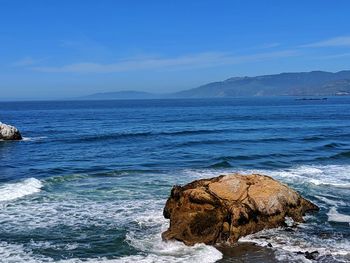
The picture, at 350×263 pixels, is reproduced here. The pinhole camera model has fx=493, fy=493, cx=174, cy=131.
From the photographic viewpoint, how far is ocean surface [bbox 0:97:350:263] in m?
20.8

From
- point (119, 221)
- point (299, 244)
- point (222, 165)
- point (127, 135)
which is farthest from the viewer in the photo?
point (127, 135)

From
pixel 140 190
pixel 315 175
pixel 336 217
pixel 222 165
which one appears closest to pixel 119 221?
pixel 140 190

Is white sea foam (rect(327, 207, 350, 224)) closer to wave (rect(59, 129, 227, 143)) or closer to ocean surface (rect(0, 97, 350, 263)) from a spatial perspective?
ocean surface (rect(0, 97, 350, 263))

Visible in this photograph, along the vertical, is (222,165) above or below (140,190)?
below

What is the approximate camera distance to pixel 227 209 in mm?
22781

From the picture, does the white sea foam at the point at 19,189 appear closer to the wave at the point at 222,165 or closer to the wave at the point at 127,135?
the wave at the point at 222,165

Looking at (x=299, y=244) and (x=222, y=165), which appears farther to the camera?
(x=222, y=165)

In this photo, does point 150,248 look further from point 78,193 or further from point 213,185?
point 78,193

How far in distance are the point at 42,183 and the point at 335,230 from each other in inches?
817

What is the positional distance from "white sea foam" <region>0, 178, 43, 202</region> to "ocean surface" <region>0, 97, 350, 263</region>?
3.1 inches

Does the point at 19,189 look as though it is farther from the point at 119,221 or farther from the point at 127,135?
the point at 127,135

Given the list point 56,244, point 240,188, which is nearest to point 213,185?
point 240,188

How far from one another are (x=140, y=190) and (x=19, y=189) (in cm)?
803

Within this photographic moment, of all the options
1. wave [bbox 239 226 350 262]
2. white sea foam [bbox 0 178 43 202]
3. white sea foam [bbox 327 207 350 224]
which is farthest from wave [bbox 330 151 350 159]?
white sea foam [bbox 0 178 43 202]
